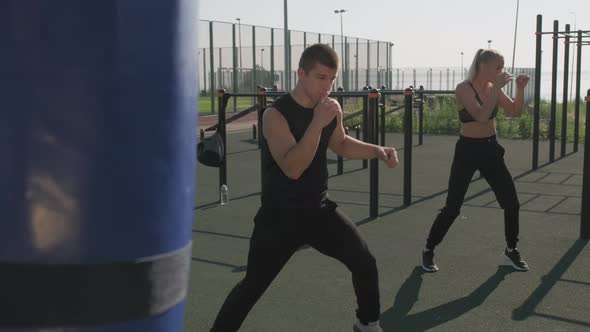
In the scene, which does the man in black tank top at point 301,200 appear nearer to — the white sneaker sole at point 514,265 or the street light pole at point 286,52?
the white sneaker sole at point 514,265

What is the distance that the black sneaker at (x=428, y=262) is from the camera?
16.0ft

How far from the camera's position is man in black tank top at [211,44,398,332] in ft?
Answer: 8.90

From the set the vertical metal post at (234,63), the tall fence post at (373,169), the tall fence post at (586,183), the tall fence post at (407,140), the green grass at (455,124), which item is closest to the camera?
the tall fence post at (586,183)

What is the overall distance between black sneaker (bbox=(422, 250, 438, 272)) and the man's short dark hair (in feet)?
8.15

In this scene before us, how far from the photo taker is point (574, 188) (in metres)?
8.70

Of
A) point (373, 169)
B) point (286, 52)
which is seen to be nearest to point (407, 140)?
point (373, 169)

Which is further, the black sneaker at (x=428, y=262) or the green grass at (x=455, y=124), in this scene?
the green grass at (x=455, y=124)

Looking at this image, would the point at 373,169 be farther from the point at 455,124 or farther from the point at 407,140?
the point at 455,124

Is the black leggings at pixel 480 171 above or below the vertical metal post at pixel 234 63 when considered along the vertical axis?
below

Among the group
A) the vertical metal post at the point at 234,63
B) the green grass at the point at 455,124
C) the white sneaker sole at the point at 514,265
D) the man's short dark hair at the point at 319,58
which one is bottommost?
the white sneaker sole at the point at 514,265

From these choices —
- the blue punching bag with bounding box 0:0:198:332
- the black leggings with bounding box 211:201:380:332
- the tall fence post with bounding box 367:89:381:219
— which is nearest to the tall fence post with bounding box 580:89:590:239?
the tall fence post with bounding box 367:89:381:219

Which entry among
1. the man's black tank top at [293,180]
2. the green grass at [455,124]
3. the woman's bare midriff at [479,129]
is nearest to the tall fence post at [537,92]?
the green grass at [455,124]

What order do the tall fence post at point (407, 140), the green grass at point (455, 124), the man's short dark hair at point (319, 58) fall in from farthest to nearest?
the green grass at point (455, 124) < the tall fence post at point (407, 140) < the man's short dark hair at point (319, 58)

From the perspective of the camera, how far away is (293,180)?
2895 millimetres
